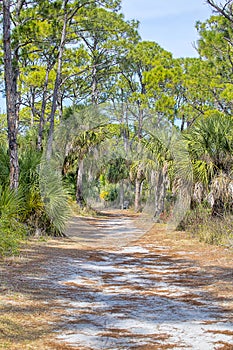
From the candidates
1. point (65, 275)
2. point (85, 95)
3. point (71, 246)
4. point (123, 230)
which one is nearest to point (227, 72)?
point (123, 230)

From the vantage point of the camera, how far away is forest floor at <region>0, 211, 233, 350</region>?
4793 mm

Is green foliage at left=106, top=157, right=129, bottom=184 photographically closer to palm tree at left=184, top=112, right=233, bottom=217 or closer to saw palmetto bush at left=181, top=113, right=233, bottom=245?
saw palmetto bush at left=181, top=113, right=233, bottom=245

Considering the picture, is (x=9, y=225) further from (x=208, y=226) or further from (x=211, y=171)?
(x=211, y=171)

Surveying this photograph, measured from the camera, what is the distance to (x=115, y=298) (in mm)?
6746

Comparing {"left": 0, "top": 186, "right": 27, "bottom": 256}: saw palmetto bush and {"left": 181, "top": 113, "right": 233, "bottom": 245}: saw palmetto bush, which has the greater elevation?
{"left": 181, "top": 113, "right": 233, "bottom": 245}: saw palmetto bush

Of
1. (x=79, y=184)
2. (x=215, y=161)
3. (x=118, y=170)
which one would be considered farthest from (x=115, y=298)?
(x=118, y=170)

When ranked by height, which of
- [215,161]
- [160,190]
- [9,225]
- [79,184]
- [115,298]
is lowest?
[115,298]

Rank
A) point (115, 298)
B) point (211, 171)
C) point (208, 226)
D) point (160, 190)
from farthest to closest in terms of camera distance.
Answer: point (160, 190) < point (211, 171) < point (208, 226) < point (115, 298)

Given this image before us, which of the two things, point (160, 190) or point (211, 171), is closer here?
point (211, 171)

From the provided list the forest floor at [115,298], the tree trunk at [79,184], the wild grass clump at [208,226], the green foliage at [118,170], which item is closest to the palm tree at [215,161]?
the wild grass clump at [208,226]

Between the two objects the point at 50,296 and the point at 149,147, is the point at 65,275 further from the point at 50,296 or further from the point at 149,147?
the point at 149,147

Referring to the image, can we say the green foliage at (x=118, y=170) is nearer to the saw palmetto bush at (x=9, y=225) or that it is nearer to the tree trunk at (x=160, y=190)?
the tree trunk at (x=160, y=190)

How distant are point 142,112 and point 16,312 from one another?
25117mm

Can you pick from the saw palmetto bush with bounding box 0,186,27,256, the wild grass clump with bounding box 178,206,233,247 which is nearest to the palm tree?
the wild grass clump with bounding box 178,206,233,247
